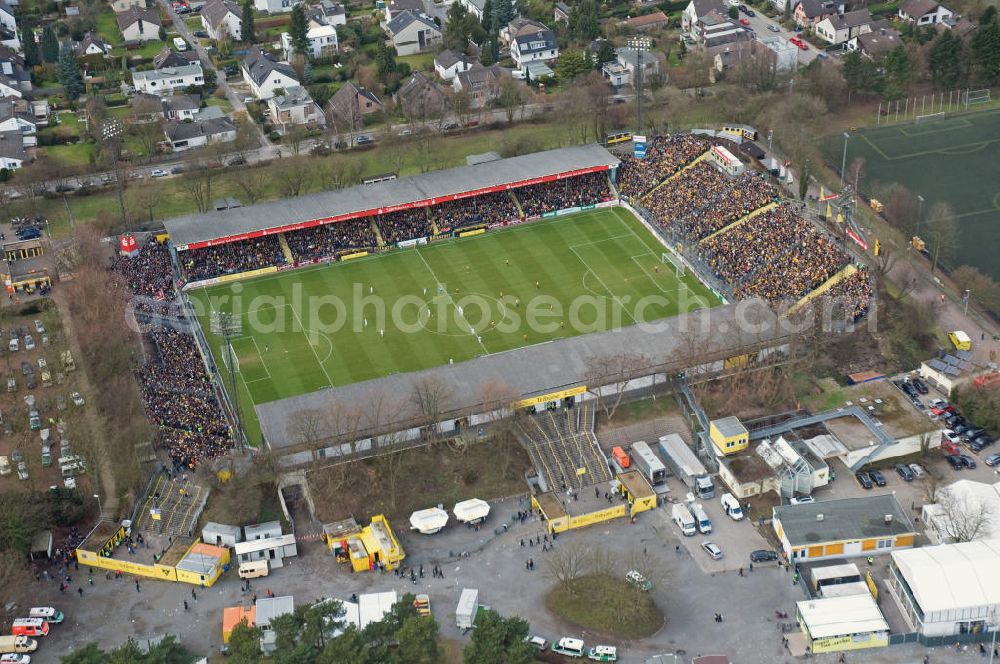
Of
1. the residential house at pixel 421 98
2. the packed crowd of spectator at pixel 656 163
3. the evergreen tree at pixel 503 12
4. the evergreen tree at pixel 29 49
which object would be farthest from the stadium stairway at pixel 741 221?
the evergreen tree at pixel 29 49

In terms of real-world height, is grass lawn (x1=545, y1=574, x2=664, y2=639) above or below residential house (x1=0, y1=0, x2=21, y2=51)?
below

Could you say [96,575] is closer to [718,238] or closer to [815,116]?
[718,238]

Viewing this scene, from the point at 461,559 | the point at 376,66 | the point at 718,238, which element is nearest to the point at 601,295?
the point at 718,238

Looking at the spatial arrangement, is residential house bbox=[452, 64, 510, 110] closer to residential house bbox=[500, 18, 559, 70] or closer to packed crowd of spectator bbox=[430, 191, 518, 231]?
residential house bbox=[500, 18, 559, 70]

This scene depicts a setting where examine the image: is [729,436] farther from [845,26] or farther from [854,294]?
[845,26]

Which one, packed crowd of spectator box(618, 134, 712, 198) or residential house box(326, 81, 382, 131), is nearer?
packed crowd of spectator box(618, 134, 712, 198)

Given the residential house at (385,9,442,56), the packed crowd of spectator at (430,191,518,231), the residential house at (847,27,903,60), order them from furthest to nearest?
the residential house at (385,9,442,56)
the residential house at (847,27,903,60)
the packed crowd of spectator at (430,191,518,231)

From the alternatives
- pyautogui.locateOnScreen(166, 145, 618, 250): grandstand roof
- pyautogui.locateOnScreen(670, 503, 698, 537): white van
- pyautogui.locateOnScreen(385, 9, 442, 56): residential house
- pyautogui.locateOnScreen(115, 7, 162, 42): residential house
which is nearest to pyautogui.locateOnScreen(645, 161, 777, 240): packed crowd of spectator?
pyautogui.locateOnScreen(166, 145, 618, 250): grandstand roof
